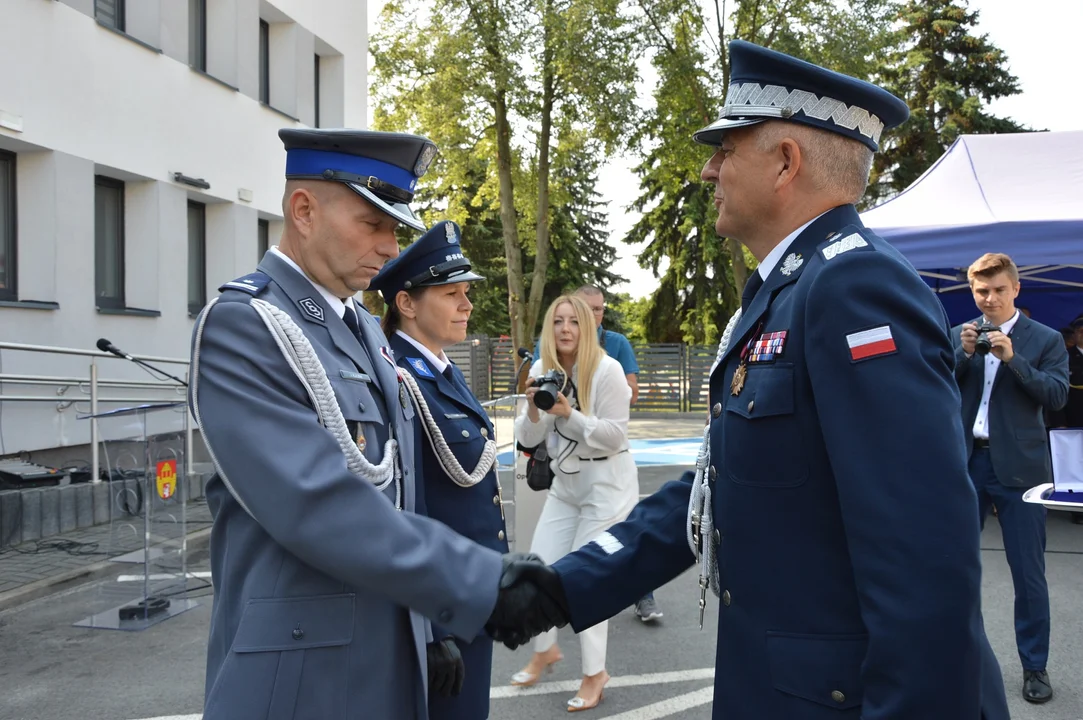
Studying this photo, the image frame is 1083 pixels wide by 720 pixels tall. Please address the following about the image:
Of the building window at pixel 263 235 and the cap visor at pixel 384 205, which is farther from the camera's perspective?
the building window at pixel 263 235

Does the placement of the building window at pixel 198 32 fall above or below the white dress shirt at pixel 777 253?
above

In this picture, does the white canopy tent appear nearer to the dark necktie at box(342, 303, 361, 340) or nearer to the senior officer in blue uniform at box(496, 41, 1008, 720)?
the senior officer in blue uniform at box(496, 41, 1008, 720)

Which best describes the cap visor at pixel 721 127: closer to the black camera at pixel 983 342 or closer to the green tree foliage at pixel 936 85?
the black camera at pixel 983 342

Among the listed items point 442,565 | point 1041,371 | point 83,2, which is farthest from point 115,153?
point 442,565

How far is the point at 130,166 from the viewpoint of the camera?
36.5 ft

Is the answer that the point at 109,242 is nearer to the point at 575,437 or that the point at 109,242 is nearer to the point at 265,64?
the point at 265,64

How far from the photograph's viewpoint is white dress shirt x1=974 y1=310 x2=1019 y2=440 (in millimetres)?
5469

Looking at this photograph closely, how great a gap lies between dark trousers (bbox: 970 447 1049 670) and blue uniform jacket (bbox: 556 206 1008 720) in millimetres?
3164

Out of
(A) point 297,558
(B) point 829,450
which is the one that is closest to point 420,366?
(A) point 297,558

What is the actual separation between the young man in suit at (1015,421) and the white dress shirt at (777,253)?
3328 millimetres

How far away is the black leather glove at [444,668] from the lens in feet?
8.00

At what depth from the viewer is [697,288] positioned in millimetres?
37688

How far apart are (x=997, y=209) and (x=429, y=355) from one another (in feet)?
21.4

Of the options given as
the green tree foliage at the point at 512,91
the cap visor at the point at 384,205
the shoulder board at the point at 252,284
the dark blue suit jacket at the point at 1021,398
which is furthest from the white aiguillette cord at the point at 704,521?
the green tree foliage at the point at 512,91
